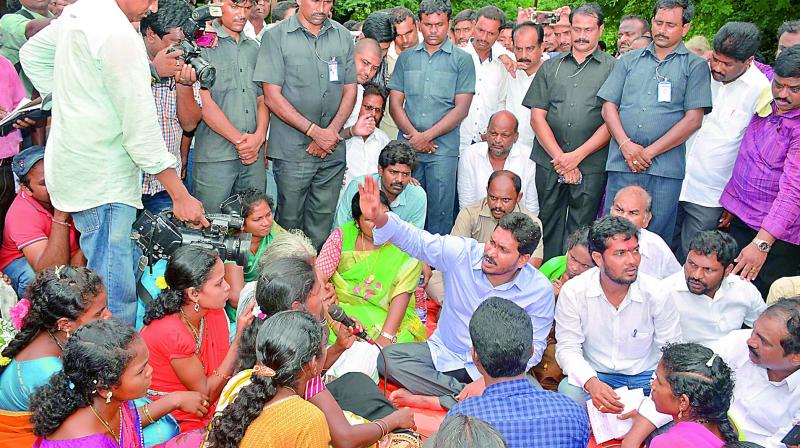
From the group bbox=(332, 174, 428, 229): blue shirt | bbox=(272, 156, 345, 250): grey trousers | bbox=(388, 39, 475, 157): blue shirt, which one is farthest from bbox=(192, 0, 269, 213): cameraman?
bbox=(388, 39, 475, 157): blue shirt

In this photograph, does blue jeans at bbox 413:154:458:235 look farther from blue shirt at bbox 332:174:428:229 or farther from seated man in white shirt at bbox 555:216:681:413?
seated man in white shirt at bbox 555:216:681:413

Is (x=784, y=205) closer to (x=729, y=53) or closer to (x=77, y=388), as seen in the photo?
(x=729, y=53)

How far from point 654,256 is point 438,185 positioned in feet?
5.73

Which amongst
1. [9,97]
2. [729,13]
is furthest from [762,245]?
[729,13]

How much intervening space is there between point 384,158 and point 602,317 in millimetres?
1727

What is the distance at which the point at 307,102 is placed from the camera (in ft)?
15.6

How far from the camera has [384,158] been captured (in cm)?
460

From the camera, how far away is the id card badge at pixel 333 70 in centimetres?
477

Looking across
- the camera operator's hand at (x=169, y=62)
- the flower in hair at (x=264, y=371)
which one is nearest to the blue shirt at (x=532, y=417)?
the flower in hair at (x=264, y=371)

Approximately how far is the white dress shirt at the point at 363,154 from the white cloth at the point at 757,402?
→ 8.89ft

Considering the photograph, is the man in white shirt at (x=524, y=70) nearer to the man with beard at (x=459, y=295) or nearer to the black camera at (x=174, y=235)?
the man with beard at (x=459, y=295)

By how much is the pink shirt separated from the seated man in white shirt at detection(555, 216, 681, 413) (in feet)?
10.4

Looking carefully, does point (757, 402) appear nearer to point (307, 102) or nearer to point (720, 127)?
point (720, 127)

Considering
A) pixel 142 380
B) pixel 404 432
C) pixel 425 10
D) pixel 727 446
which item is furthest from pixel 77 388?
pixel 425 10
